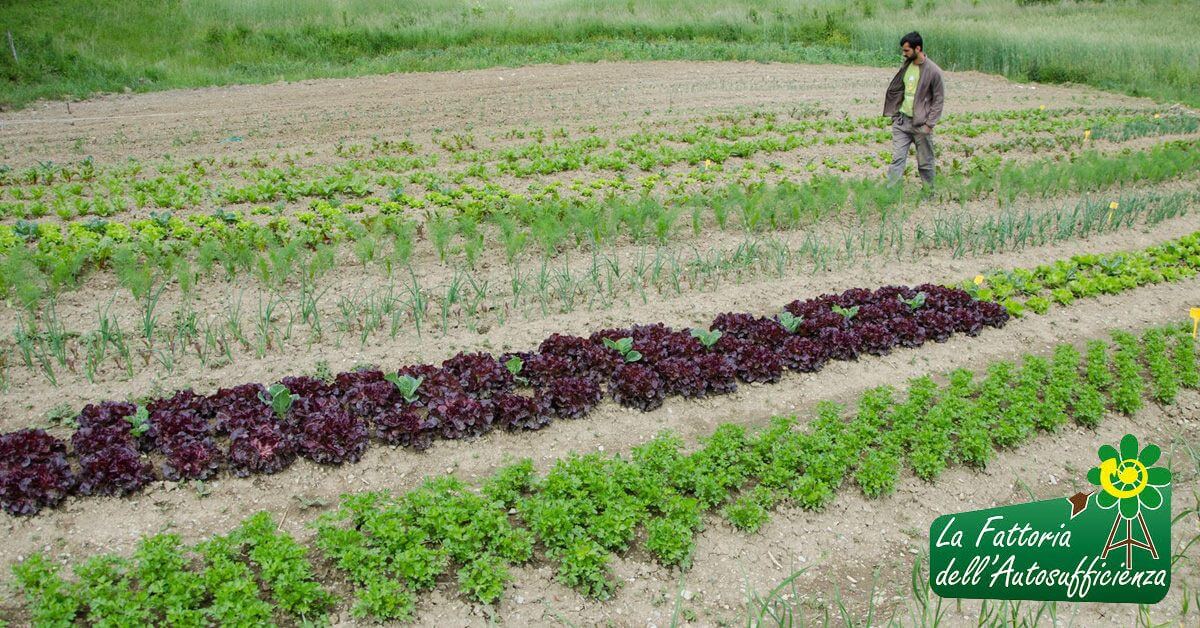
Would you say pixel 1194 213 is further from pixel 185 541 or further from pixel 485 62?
pixel 485 62

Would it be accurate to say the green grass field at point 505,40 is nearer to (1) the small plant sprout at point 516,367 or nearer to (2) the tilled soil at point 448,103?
(2) the tilled soil at point 448,103

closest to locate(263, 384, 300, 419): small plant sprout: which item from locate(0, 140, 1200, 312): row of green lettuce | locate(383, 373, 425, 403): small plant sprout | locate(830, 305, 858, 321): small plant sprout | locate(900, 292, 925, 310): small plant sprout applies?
locate(383, 373, 425, 403): small plant sprout

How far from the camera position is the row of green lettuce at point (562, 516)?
14.2 ft

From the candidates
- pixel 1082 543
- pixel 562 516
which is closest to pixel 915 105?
pixel 562 516

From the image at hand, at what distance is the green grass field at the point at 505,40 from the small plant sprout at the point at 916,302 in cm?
1788

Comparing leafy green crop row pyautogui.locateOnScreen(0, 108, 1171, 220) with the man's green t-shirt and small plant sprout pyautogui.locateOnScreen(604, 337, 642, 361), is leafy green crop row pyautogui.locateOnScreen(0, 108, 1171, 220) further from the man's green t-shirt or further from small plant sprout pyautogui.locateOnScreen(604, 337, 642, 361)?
small plant sprout pyautogui.locateOnScreen(604, 337, 642, 361)

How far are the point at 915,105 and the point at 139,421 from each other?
974cm

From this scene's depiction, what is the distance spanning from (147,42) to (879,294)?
23.0 metres

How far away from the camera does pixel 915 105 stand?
1148 centimetres

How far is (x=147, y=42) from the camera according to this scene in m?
24.1

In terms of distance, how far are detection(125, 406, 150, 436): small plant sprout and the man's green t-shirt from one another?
9666mm

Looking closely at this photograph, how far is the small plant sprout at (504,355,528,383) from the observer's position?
654 cm

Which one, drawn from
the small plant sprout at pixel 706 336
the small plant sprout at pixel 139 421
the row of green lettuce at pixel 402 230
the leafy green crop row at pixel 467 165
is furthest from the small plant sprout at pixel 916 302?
the small plant sprout at pixel 139 421

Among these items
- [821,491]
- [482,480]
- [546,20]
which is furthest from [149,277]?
[546,20]
